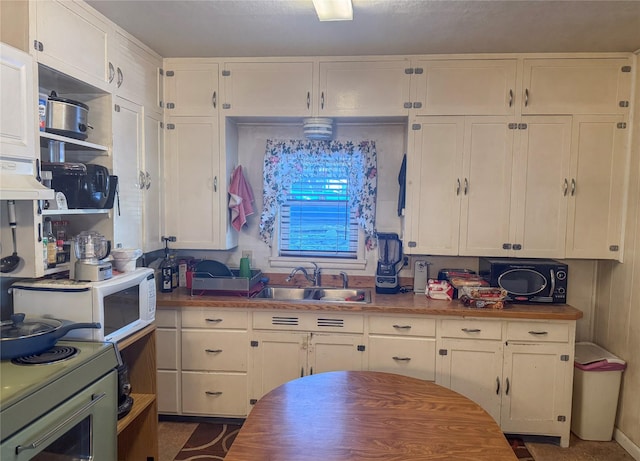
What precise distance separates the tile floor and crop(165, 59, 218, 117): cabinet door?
2.19 metres

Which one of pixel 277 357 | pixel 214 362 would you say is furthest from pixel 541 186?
pixel 214 362

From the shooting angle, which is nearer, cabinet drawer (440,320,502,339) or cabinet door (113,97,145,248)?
cabinet door (113,97,145,248)

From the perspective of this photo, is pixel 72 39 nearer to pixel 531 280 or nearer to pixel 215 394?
pixel 215 394

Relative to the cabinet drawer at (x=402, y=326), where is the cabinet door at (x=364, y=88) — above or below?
above

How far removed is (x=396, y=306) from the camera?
111 inches

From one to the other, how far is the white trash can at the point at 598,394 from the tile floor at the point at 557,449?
0.07 meters

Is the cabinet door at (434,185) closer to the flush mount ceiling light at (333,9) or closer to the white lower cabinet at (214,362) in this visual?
the flush mount ceiling light at (333,9)

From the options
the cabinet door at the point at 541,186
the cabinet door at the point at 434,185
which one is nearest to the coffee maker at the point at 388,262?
the cabinet door at the point at 434,185

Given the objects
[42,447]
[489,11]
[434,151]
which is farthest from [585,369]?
[42,447]

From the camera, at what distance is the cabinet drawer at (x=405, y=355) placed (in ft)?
9.21

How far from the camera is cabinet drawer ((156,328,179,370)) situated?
9.67 ft

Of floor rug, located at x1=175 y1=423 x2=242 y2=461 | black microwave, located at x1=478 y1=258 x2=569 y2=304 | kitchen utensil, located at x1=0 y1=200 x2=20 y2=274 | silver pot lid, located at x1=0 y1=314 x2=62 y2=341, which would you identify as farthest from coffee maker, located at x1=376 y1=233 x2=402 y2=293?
kitchen utensil, located at x1=0 y1=200 x2=20 y2=274

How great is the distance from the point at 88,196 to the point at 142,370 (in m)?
1.03

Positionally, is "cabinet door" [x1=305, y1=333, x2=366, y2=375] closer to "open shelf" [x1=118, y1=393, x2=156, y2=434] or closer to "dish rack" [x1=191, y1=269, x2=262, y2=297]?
"dish rack" [x1=191, y1=269, x2=262, y2=297]
